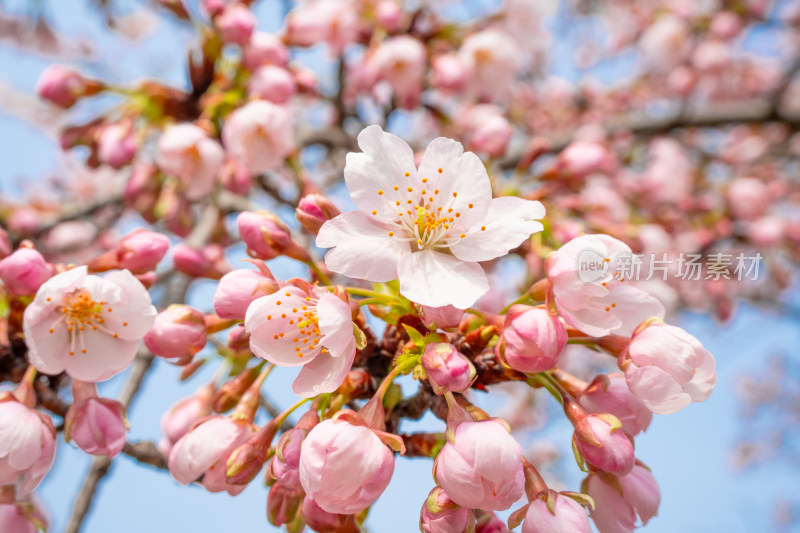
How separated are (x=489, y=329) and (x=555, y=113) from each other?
498 centimetres

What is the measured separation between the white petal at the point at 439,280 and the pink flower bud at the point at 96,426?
2.11 ft

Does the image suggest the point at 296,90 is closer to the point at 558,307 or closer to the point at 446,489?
the point at 558,307

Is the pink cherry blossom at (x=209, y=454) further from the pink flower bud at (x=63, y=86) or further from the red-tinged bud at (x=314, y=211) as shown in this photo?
the pink flower bud at (x=63, y=86)

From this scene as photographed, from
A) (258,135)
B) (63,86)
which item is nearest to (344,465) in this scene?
(258,135)

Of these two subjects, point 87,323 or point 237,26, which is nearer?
point 87,323

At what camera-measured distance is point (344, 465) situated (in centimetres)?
89

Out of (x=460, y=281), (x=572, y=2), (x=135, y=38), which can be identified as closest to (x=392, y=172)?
(x=460, y=281)

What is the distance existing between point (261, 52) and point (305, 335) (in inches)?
57.4

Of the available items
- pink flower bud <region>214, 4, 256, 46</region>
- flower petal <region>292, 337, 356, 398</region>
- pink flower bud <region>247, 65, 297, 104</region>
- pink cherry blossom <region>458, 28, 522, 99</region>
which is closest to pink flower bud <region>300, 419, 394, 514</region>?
flower petal <region>292, 337, 356, 398</region>

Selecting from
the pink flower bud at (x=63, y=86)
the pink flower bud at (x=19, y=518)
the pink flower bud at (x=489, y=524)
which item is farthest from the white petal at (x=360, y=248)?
the pink flower bud at (x=63, y=86)

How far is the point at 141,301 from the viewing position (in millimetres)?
1145

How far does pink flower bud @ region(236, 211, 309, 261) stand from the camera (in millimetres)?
1232

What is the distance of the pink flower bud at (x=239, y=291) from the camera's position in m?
1.07

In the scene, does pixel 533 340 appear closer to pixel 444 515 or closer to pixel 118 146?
pixel 444 515
